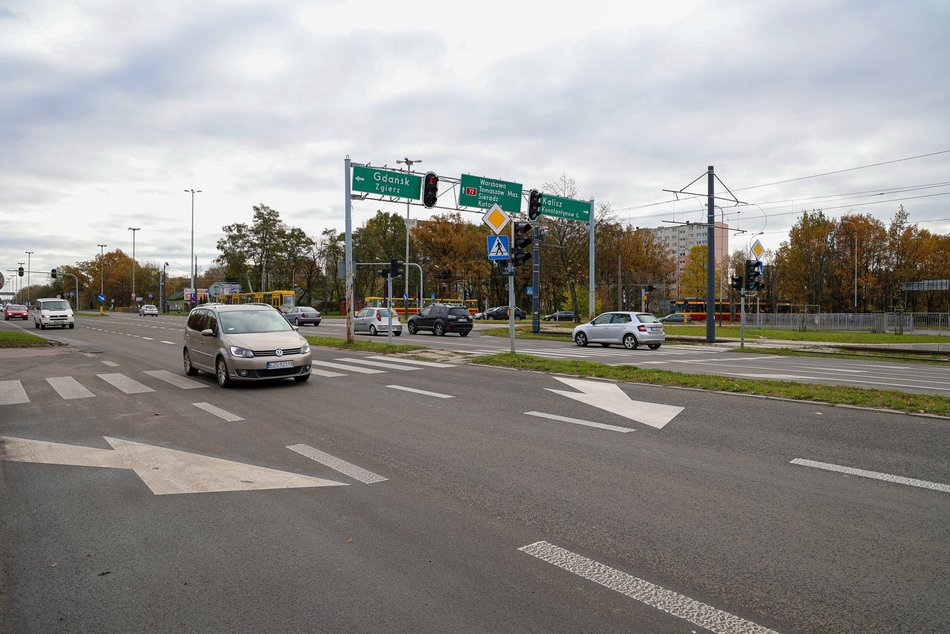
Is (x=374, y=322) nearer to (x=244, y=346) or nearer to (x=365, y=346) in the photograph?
(x=365, y=346)

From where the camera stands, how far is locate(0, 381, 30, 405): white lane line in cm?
1012

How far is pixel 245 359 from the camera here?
11.3 meters

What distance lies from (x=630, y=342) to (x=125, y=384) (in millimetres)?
18358

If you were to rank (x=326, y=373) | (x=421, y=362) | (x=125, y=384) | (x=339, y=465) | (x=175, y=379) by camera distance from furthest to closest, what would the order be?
(x=421, y=362) < (x=326, y=373) < (x=175, y=379) < (x=125, y=384) < (x=339, y=465)

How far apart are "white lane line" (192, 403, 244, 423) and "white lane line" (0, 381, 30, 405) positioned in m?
3.15

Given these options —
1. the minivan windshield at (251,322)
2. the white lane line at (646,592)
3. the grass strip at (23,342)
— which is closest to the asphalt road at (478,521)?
the white lane line at (646,592)

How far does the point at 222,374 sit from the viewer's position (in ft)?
38.4

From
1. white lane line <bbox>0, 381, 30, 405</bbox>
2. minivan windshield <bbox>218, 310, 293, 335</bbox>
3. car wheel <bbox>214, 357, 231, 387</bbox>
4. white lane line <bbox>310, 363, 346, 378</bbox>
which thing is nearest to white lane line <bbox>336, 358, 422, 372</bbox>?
white lane line <bbox>310, 363, 346, 378</bbox>

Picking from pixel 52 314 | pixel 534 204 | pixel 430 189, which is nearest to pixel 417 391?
pixel 430 189

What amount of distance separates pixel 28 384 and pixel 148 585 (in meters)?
11.3

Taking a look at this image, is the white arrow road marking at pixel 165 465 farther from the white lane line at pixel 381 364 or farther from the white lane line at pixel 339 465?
the white lane line at pixel 381 364

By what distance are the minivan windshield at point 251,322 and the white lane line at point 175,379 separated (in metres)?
1.22

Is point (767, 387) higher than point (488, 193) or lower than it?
lower

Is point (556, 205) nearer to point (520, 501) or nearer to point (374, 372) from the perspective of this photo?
point (374, 372)
